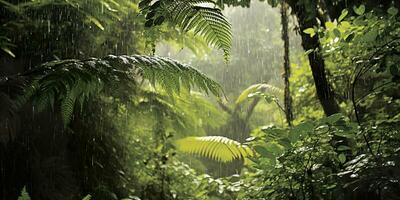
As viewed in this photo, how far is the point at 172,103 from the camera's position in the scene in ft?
12.5

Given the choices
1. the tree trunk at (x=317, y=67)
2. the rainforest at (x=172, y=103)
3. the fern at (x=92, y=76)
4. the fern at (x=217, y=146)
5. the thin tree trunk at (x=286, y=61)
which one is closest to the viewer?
the fern at (x=92, y=76)

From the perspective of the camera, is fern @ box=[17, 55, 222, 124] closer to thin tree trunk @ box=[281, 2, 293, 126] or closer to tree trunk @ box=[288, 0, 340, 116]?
tree trunk @ box=[288, 0, 340, 116]

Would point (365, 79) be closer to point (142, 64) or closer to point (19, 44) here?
point (142, 64)

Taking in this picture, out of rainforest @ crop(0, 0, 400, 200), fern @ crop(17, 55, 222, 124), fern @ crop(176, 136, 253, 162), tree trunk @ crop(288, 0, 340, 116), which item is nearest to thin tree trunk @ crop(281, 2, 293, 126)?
rainforest @ crop(0, 0, 400, 200)

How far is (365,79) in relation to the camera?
3350mm

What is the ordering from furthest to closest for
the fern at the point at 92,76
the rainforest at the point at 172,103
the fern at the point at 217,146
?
1. the fern at the point at 217,146
2. the rainforest at the point at 172,103
3. the fern at the point at 92,76

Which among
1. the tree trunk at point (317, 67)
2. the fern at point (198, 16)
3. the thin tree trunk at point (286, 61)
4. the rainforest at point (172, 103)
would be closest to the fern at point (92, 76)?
the rainforest at point (172, 103)

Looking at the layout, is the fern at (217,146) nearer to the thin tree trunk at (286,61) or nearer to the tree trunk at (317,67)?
the thin tree trunk at (286,61)

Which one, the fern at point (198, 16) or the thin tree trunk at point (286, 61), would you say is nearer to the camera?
the fern at point (198, 16)

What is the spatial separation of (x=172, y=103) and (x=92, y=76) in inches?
102

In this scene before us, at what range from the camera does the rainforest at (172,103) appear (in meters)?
1.27

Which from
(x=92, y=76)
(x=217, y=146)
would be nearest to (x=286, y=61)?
(x=217, y=146)

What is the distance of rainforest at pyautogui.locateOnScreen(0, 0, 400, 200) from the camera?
4.15ft

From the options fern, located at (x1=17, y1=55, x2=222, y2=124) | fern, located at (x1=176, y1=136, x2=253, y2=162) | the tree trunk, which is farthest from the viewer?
fern, located at (x1=176, y1=136, x2=253, y2=162)
